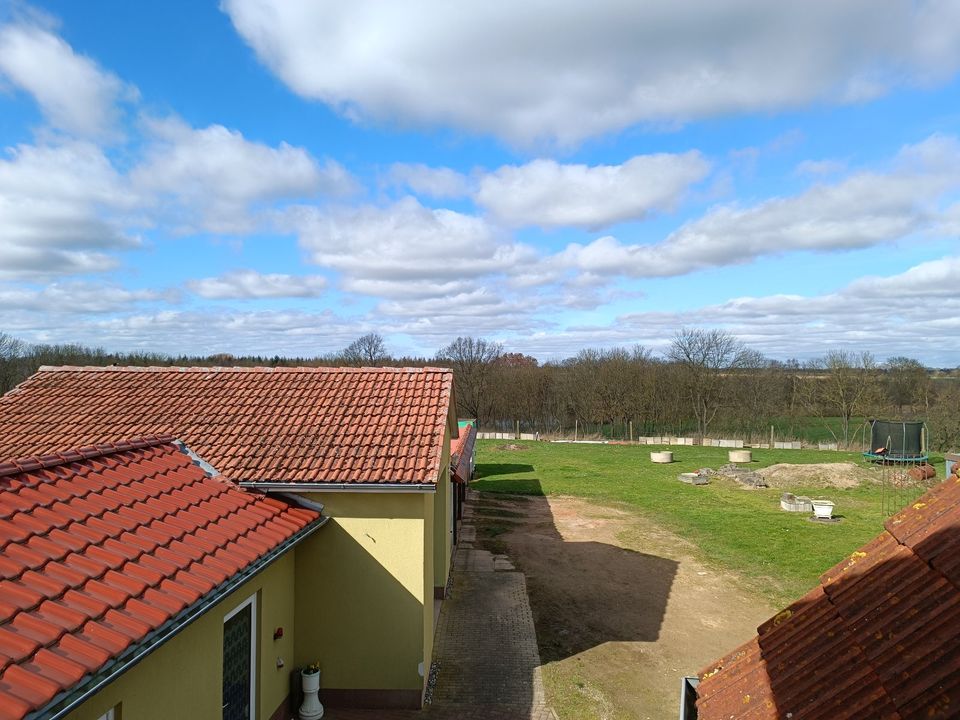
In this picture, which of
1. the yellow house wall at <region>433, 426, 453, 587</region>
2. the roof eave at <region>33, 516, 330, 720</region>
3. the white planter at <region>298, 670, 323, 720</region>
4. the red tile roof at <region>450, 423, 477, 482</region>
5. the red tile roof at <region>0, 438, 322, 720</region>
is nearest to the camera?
the roof eave at <region>33, 516, 330, 720</region>

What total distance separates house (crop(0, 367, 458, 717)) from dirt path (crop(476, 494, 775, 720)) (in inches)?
112

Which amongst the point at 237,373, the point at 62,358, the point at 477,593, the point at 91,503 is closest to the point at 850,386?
the point at 477,593

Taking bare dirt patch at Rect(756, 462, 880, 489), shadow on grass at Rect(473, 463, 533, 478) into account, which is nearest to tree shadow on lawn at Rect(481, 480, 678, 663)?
shadow on grass at Rect(473, 463, 533, 478)

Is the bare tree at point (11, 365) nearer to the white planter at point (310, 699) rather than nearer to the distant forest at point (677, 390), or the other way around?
the distant forest at point (677, 390)

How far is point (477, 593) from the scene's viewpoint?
1373cm

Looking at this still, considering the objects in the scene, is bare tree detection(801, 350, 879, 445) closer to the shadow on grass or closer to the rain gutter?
the shadow on grass

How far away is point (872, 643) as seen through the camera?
3.05 m

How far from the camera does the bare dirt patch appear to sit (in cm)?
2666

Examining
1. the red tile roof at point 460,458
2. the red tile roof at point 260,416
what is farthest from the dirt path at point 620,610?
the red tile roof at point 260,416

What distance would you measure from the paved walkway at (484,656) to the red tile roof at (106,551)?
3621 mm

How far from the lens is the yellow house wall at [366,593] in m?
8.88

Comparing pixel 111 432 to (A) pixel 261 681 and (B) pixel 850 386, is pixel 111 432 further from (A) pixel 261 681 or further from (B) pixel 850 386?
(B) pixel 850 386

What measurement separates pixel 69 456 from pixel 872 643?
26.1ft

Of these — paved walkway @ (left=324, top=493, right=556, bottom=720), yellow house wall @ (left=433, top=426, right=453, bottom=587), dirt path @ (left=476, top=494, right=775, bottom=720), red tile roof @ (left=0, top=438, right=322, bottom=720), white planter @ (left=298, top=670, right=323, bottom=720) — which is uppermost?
red tile roof @ (left=0, top=438, right=322, bottom=720)
